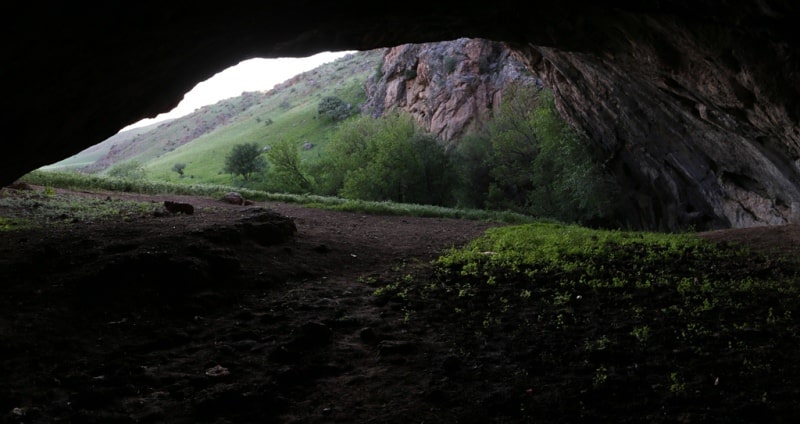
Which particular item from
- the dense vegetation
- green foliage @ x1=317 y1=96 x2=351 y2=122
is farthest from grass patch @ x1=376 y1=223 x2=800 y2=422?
green foliage @ x1=317 y1=96 x2=351 y2=122

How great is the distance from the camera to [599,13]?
958 centimetres

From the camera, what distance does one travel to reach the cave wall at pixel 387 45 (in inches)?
249

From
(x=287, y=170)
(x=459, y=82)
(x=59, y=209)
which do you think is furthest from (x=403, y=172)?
(x=59, y=209)

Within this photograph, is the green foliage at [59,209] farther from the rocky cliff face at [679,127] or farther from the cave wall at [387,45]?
the rocky cliff face at [679,127]

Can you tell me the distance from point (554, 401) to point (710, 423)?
120 cm

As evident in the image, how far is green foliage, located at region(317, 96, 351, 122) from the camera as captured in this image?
88.9 metres

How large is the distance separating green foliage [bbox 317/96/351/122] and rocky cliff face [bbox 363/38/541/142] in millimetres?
27240

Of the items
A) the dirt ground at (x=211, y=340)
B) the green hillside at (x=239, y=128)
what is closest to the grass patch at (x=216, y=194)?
the dirt ground at (x=211, y=340)

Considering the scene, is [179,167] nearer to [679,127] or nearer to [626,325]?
[679,127]

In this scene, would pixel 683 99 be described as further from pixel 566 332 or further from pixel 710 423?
pixel 710 423

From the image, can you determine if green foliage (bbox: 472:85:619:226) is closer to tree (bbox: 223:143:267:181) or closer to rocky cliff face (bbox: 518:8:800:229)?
rocky cliff face (bbox: 518:8:800:229)

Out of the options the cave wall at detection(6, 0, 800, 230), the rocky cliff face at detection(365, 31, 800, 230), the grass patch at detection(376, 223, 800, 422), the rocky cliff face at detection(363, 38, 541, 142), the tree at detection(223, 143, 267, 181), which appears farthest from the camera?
the tree at detection(223, 143, 267, 181)

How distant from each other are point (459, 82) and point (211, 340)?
171 feet

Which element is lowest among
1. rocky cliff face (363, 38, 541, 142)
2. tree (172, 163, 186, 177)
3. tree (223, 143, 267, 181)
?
tree (223, 143, 267, 181)
